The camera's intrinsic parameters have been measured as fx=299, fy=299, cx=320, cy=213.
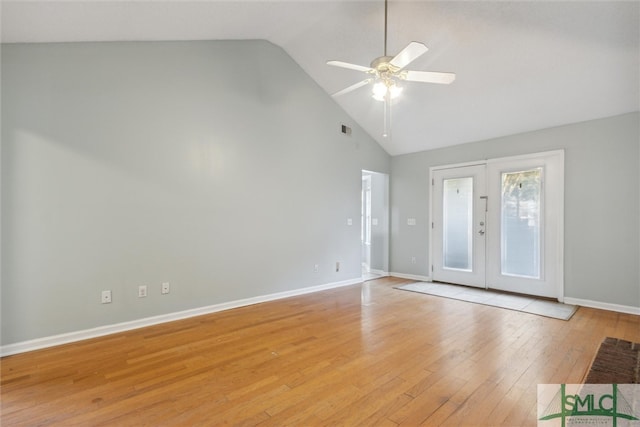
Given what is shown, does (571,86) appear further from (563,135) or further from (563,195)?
(563,195)

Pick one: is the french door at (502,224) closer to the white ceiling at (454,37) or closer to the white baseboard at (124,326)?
the white ceiling at (454,37)

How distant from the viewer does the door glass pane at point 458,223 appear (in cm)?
518

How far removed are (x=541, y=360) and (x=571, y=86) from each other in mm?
3237

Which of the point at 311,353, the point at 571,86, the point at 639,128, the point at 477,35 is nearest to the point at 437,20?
the point at 477,35

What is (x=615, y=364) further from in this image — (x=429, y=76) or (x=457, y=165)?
(x=457, y=165)

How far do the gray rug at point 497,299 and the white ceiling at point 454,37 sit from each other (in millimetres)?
2536

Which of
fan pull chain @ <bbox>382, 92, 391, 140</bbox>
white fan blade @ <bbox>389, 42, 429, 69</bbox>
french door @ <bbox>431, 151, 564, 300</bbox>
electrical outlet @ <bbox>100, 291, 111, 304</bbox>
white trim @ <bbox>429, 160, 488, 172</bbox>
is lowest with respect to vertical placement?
electrical outlet @ <bbox>100, 291, 111, 304</bbox>

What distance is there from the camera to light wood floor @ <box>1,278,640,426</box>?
1803mm

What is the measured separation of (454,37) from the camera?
3.41 meters

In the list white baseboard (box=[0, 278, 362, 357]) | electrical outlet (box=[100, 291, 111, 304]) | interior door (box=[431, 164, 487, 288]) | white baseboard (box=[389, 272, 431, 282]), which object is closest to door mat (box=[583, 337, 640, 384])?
interior door (box=[431, 164, 487, 288])

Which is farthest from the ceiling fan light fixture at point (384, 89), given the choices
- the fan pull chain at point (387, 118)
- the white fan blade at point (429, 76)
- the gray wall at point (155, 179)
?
the gray wall at point (155, 179)

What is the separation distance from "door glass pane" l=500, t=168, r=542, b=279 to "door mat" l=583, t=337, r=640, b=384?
180cm

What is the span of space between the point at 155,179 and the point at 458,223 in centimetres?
476

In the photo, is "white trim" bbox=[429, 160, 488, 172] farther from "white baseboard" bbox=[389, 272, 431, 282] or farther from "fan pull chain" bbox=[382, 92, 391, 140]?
"white baseboard" bbox=[389, 272, 431, 282]
